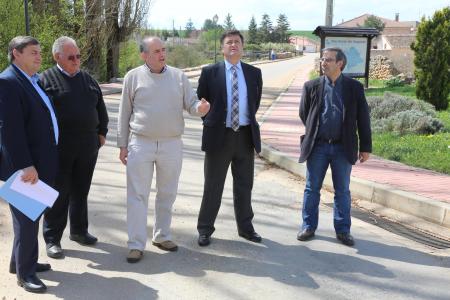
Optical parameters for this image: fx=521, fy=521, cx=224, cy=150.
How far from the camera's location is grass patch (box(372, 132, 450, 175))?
8.12 metres

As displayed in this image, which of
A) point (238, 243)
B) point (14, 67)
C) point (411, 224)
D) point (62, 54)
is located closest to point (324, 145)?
point (238, 243)

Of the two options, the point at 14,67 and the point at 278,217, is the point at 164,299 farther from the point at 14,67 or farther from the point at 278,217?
the point at 278,217

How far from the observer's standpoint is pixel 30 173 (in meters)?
3.61

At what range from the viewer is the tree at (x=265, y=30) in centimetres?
12471

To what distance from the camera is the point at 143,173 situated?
173 inches

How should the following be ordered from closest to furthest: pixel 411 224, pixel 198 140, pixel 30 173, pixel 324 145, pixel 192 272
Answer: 1. pixel 30 173
2. pixel 192 272
3. pixel 324 145
4. pixel 411 224
5. pixel 198 140

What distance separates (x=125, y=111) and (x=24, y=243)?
1341 mm

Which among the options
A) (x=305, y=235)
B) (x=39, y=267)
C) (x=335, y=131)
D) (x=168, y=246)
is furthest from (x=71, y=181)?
(x=335, y=131)

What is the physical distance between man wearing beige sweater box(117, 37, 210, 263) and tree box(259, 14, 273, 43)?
396 ft

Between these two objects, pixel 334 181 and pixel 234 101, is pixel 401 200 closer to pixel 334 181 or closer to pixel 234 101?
pixel 334 181

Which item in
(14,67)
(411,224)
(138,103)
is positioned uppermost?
(14,67)

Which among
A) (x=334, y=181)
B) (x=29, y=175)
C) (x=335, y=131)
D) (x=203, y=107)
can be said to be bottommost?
(x=334, y=181)

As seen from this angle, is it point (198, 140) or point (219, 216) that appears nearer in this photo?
point (219, 216)

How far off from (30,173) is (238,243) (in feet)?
6.93
